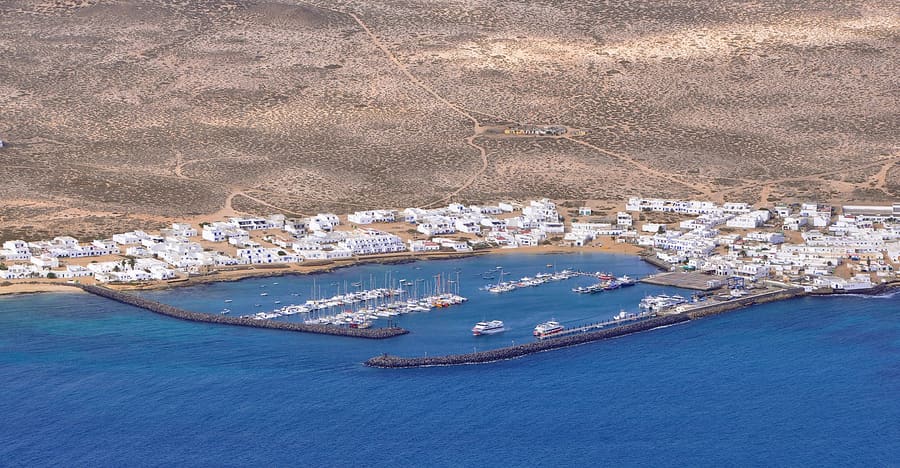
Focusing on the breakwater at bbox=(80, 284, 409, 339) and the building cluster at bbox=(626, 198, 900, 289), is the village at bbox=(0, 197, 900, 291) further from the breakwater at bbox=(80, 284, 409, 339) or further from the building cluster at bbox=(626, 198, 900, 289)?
the breakwater at bbox=(80, 284, 409, 339)

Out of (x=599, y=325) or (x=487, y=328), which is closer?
(x=487, y=328)

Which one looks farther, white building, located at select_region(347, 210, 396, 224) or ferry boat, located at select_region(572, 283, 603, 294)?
white building, located at select_region(347, 210, 396, 224)

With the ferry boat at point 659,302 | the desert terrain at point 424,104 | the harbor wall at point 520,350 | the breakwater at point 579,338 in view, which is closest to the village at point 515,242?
the breakwater at point 579,338

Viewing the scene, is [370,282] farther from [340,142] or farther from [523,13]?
[523,13]

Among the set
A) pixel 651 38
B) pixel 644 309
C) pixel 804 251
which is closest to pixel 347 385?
pixel 644 309

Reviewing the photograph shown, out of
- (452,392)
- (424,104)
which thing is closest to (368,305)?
(452,392)

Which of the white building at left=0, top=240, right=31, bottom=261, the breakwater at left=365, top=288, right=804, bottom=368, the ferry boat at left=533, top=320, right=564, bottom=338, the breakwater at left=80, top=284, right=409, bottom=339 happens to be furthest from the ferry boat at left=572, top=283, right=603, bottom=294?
the white building at left=0, top=240, right=31, bottom=261

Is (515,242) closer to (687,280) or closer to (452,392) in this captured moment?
(687,280)
